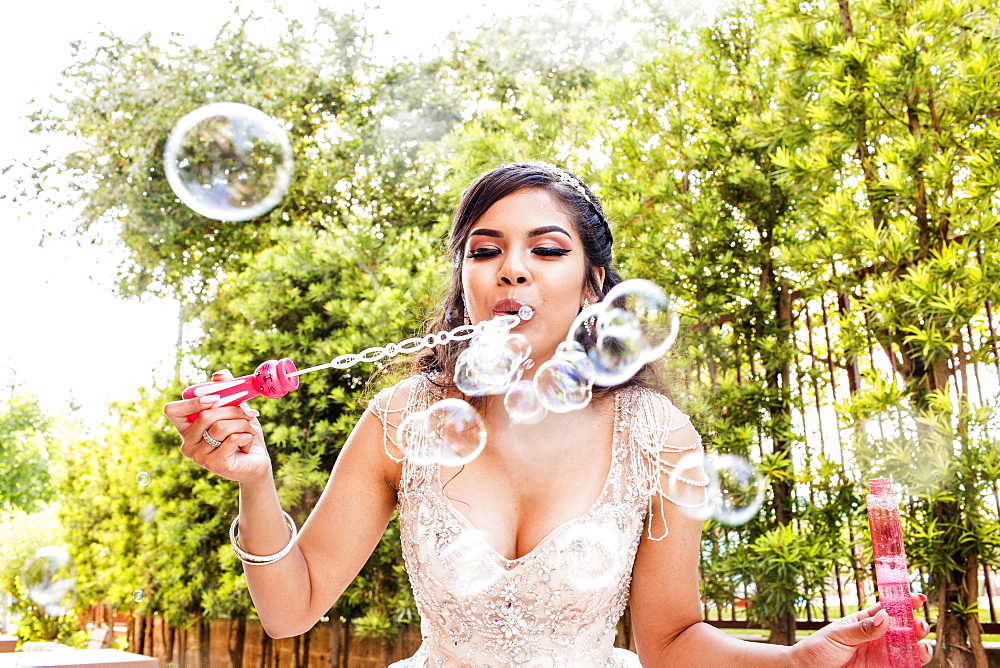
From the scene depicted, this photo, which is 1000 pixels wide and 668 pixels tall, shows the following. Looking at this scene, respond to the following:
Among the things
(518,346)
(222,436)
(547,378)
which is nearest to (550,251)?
(518,346)

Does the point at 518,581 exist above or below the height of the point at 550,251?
below

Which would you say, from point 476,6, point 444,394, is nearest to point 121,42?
point 476,6

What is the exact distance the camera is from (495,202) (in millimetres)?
1480

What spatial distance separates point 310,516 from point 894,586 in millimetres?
944

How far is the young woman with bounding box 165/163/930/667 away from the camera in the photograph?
137 centimetres

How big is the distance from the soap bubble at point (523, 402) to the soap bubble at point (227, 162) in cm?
134

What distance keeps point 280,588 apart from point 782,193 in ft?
7.74

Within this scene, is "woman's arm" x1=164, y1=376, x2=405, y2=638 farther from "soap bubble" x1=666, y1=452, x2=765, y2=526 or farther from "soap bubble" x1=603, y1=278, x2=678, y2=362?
"soap bubble" x1=666, y1=452, x2=765, y2=526

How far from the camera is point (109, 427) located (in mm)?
6625

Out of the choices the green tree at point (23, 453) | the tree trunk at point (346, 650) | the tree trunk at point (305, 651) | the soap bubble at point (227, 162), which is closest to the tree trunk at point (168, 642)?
the tree trunk at point (305, 651)

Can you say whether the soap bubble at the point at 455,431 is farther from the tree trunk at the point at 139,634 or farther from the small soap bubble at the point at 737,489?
the tree trunk at the point at 139,634

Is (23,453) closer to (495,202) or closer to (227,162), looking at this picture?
(227,162)

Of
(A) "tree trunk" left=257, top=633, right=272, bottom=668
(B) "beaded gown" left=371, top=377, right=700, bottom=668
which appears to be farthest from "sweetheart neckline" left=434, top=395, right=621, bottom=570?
(A) "tree trunk" left=257, top=633, right=272, bottom=668

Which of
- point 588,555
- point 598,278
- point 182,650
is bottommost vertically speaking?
point 182,650
